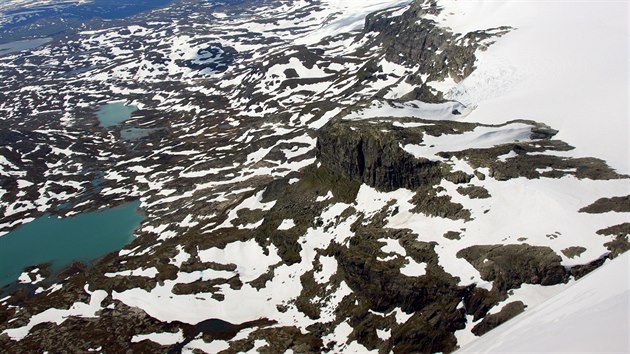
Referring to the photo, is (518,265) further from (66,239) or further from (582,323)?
(66,239)

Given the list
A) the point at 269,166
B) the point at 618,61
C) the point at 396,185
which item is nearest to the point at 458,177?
the point at 396,185

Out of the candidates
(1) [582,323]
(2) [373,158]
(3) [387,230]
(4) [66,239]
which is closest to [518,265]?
(3) [387,230]

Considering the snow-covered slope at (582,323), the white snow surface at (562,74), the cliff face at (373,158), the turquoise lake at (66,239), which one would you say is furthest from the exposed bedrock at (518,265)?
the turquoise lake at (66,239)

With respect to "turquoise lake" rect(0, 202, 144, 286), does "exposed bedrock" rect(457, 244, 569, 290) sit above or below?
above

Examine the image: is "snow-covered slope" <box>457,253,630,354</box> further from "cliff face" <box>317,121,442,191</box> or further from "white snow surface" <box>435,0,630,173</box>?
"white snow surface" <box>435,0,630,173</box>

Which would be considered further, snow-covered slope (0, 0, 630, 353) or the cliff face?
the cliff face

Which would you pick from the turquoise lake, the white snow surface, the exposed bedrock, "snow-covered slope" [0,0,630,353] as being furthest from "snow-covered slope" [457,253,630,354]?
the turquoise lake
